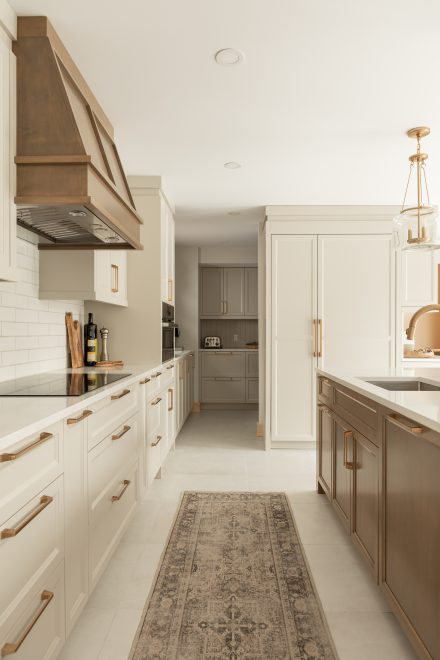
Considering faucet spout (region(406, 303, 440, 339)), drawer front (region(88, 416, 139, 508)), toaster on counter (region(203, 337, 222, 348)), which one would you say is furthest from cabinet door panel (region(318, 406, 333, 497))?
toaster on counter (region(203, 337, 222, 348))

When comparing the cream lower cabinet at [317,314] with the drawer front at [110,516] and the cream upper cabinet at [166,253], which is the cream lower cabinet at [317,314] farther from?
the drawer front at [110,516]

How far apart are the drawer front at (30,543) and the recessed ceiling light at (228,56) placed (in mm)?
1941

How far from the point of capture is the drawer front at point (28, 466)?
121cm

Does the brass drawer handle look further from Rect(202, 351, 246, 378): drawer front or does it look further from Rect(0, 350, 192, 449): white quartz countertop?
Rect(202, 351, 246, 378): drawer front

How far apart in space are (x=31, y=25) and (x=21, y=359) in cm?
166

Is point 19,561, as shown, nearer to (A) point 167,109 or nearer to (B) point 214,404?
(A) point 167,109

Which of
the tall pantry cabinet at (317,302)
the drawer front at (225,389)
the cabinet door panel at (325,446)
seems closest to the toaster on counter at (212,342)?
the drawer front at (225,389)

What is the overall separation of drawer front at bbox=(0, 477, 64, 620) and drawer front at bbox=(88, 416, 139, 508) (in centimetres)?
36

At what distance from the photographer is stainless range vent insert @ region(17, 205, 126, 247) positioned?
7.24ft

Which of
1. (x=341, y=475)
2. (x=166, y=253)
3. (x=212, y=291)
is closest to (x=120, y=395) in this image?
(x=341, y=475)

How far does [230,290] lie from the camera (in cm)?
742

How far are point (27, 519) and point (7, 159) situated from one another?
4.53ft

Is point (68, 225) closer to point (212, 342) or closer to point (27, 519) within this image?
point (27, 519)

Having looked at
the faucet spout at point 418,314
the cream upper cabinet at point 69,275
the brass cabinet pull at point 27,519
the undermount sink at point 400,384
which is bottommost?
the brass cabinet pull at point 27,519
